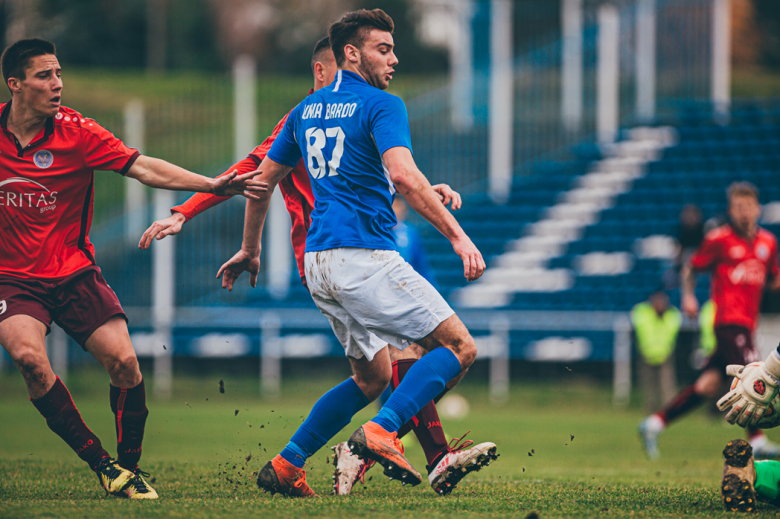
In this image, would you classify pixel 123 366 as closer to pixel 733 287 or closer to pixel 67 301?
pixel 67 301

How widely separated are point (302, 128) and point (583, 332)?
10.5m

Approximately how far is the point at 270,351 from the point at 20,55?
35.7 ft

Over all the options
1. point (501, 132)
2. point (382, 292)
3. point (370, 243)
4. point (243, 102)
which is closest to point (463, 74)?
point (501, 132)

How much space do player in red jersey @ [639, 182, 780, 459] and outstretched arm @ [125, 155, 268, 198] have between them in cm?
471

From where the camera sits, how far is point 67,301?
498cm

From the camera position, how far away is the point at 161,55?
47188 mm

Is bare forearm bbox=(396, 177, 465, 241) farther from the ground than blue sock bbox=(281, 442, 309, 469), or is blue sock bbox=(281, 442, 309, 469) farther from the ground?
bare forearm bbox=(396, 177, 465, 241)

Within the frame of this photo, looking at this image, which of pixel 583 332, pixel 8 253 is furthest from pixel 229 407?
pixel 8 253

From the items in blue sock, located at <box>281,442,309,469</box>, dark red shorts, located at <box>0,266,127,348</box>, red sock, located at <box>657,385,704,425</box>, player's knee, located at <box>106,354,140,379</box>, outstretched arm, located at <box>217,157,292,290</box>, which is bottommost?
red sock, located at <box>657,385,704,425</box>

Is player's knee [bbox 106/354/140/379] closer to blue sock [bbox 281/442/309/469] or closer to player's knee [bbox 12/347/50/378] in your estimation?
player's knee [bbox 12/347/50/378]

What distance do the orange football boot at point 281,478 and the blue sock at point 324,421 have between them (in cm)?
4

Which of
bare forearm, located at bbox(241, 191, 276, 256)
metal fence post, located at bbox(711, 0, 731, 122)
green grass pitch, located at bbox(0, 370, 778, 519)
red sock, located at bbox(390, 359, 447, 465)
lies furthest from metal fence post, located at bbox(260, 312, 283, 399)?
red sock, located at bbox(390, 359, 447, 465)

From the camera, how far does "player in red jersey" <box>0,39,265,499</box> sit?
4910 mm

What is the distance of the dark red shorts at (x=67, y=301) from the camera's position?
486 centimetres
